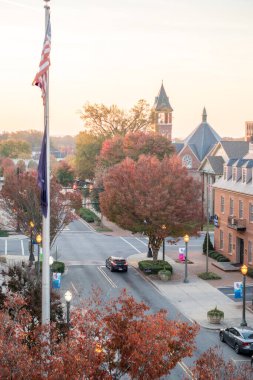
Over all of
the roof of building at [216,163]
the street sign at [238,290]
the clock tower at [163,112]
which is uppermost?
the clock tower at [163,112]

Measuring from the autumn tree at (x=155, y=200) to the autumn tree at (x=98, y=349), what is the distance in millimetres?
31449

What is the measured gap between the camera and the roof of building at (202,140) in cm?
9956

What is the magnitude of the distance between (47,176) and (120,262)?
31139 mm

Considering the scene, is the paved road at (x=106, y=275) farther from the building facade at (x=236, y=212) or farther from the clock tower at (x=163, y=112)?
the clock tower at (x=163, y=112)

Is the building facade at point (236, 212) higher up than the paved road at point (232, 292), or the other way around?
the building facade at point (236, 212)

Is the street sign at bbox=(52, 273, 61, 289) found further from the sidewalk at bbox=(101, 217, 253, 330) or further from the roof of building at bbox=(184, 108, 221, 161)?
the roof of building at bbox=(184, 108, 221, 161)

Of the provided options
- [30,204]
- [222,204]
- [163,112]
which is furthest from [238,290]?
[163,112]

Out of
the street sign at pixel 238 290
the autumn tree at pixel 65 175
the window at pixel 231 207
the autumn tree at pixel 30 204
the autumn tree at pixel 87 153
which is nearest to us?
the street sign at pixel 238 290

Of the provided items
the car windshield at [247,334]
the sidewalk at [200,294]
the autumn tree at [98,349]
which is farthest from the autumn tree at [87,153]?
the autumn tree at [98,349]

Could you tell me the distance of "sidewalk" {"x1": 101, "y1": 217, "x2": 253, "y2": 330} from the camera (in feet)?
119

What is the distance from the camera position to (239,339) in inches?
1147

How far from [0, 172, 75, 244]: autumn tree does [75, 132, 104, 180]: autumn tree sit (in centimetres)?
5420

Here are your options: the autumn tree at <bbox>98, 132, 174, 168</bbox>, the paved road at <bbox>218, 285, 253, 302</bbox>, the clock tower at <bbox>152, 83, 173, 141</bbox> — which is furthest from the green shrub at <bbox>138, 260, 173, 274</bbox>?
the clock tower at <bbox>152, 83, 173, 141</bbox>

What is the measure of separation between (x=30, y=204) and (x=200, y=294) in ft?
50.6
